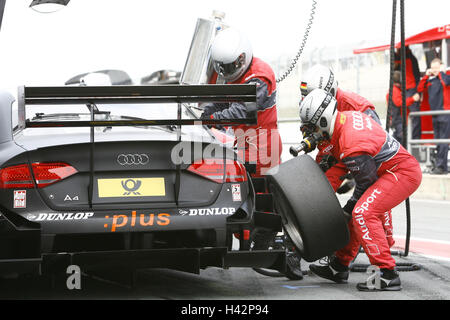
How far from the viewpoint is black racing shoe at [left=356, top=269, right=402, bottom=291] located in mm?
5480

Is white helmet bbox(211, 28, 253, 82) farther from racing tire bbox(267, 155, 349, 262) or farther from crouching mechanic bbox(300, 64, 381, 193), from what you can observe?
racing tire bbox(267, 155, 349, 262)

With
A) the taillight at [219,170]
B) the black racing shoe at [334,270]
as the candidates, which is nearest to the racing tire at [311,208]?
the taillight at [219,170]

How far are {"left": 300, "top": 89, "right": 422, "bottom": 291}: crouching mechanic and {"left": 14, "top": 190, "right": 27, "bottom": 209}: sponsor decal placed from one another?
2.04m

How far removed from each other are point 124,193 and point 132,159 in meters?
0.21

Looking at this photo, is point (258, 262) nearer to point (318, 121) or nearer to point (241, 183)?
point (241, 183)

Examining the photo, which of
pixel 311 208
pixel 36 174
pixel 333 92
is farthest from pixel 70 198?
pixel 333 92

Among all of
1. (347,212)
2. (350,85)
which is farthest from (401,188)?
(350,85)

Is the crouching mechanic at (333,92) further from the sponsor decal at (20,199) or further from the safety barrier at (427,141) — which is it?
the safety barrier at (427,141)

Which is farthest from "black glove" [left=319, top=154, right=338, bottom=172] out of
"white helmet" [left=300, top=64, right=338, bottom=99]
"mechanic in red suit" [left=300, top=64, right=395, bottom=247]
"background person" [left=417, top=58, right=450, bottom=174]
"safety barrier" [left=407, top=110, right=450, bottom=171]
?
"background person" [left=417, top=58, right=450, bottom=174]

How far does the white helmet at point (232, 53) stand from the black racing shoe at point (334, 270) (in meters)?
1.65

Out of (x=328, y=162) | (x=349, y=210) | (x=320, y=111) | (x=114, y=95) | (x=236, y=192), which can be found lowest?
(x=349, y=210)

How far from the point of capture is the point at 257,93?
627 centimetres

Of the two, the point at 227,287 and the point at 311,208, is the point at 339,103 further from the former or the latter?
the point at 227,287

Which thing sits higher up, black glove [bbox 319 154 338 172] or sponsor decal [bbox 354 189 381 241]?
black glove [bbox 319 154 338 172]
